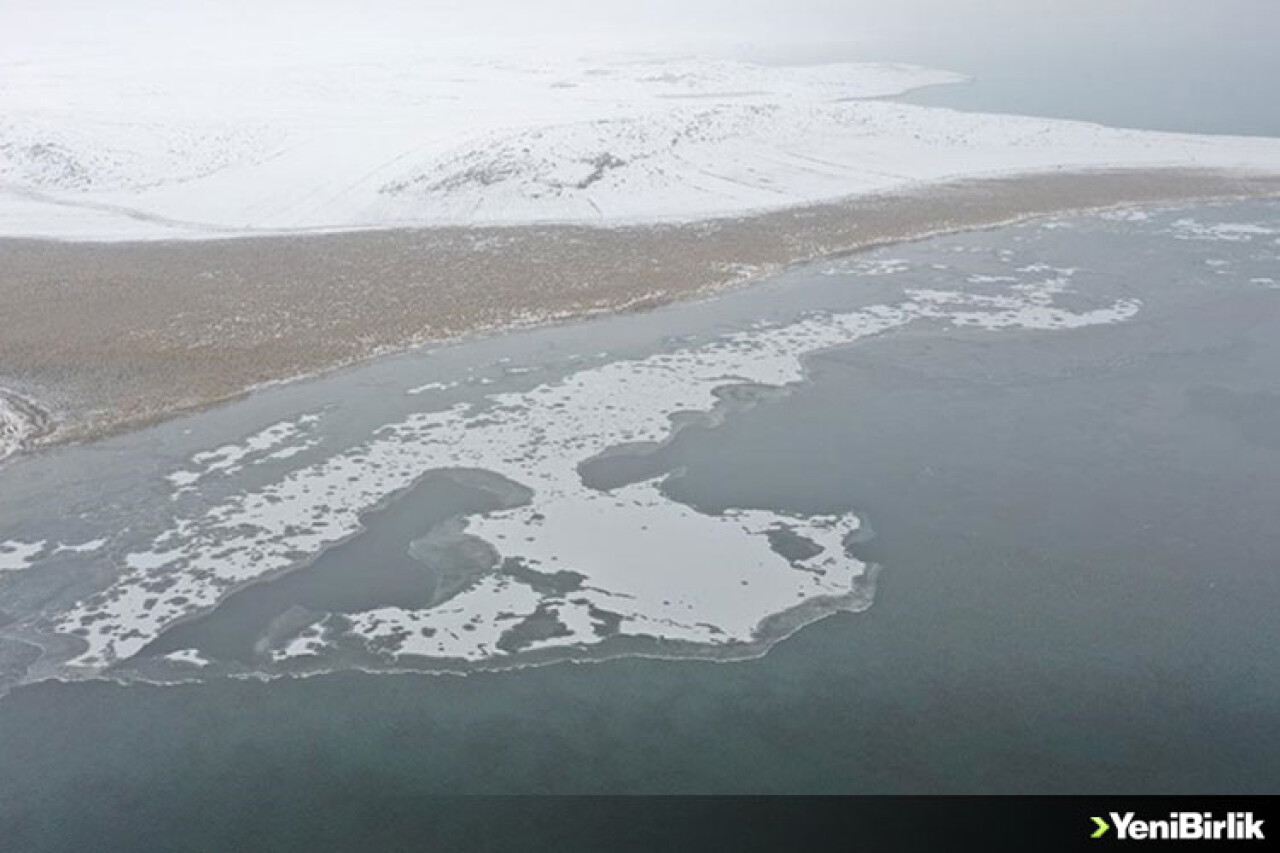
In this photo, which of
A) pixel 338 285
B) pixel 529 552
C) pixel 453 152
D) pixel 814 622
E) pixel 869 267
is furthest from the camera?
pixel 453 152

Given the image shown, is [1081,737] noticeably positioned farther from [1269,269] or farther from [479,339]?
[1269,269]

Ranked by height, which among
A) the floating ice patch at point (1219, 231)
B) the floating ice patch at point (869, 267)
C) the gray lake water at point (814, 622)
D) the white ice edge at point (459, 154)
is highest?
the white ice edge at point (459, 154)

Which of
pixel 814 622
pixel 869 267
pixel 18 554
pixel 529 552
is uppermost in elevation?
pixel 869 267

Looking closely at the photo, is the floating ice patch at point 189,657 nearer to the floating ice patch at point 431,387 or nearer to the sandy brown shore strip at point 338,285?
the sandy brown shore strip at point 338,285


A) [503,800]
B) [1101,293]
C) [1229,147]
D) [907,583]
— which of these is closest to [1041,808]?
[907,583]

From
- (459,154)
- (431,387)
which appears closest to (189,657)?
(431,387)

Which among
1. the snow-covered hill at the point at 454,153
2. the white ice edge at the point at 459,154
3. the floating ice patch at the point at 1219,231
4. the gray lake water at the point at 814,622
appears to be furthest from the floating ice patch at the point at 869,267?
the floating ice patch at the point at 1219,231

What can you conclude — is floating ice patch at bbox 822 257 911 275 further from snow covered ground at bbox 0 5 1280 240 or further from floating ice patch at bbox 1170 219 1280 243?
floating ice patch at bbox 1170 219 1280 243

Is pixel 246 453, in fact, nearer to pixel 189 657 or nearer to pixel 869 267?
pixel 189 657
